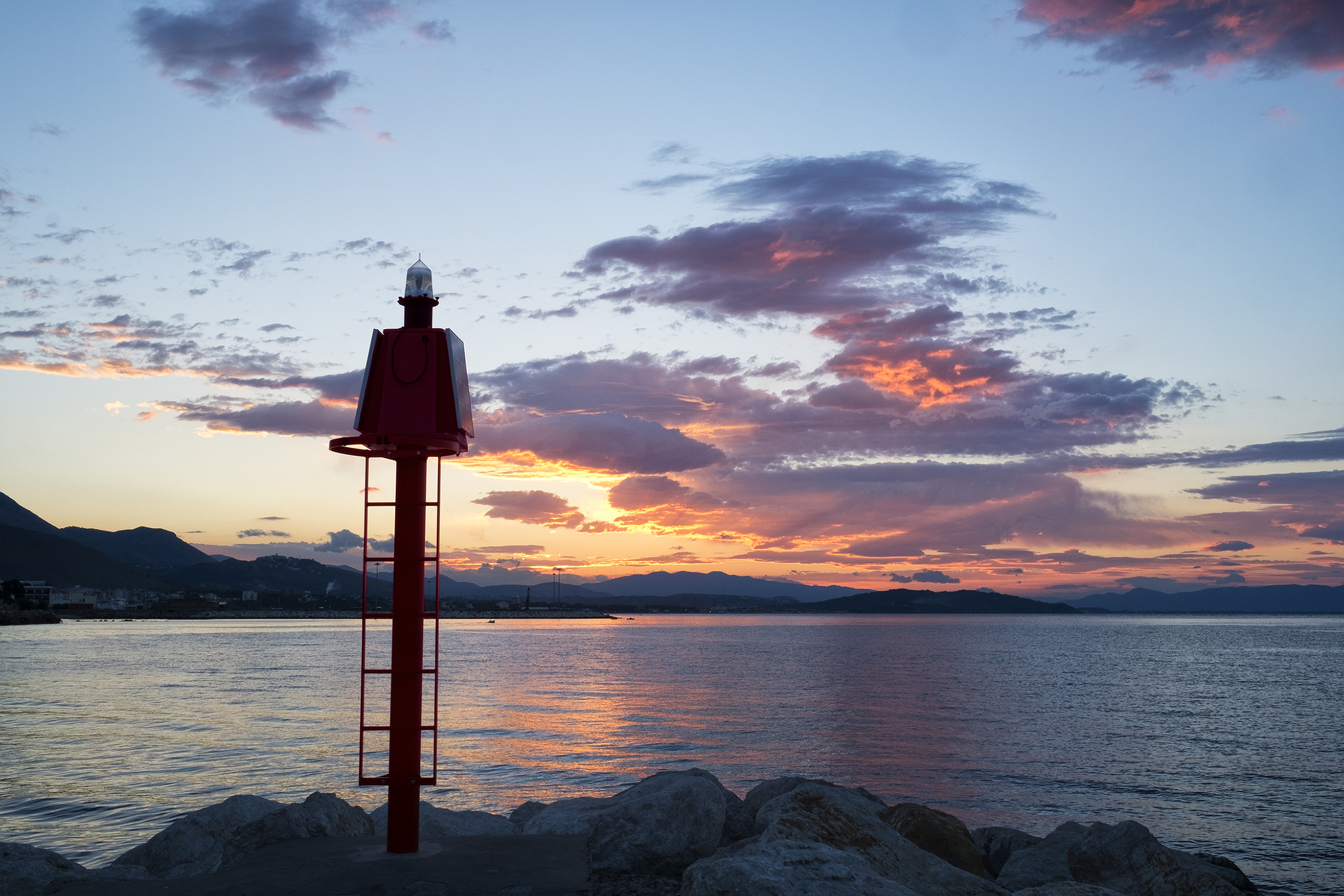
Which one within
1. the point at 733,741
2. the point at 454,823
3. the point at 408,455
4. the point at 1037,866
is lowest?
the point at 733,741

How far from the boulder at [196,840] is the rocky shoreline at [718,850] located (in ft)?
0.06

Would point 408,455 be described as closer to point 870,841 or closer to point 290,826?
point 290,826

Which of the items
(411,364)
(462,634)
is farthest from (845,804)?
(462,634)

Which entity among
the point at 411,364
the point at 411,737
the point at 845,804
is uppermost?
the point at 411,364

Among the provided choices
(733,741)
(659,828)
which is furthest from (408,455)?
(733,741)

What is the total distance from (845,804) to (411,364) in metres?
6.23

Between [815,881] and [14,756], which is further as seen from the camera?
[14,756]

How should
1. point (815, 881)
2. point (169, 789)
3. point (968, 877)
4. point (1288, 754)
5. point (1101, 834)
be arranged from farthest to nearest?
point (1288, 754) < point (169, 789) < point (1101, 834) < point (968, 877) < point (815, 881)

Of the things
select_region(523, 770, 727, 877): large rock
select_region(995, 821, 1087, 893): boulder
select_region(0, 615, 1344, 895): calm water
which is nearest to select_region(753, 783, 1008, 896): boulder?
select_region(523, 770, 727, 877): large rock

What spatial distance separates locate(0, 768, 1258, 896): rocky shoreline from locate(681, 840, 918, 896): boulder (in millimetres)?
10

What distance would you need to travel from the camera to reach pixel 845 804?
31.7 ft

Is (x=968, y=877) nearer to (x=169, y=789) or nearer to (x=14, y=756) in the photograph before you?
(x=169, y=789)

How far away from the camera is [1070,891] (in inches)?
309

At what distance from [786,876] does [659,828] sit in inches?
144
